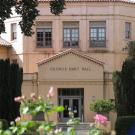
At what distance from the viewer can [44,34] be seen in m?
62.9

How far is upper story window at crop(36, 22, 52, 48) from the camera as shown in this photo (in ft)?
205

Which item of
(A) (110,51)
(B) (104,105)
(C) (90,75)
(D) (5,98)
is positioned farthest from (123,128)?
(A) (110,51)

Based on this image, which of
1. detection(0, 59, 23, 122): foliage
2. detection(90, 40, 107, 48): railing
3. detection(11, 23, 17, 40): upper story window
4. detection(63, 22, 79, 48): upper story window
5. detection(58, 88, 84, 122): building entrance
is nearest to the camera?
detection(0, 59, 23, 122): foliage

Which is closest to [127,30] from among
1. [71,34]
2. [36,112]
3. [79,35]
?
[79,35]

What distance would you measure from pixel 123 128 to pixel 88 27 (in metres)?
34.0

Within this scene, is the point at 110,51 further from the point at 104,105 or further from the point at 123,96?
the point at 123,96

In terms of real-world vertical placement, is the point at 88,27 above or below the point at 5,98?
above

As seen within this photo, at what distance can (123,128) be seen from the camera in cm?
2900

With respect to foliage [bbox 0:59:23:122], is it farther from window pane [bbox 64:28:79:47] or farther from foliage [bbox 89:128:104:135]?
window pane [bbox 64:28:79:47]

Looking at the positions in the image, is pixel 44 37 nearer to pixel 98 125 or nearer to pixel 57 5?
pixel 57 5

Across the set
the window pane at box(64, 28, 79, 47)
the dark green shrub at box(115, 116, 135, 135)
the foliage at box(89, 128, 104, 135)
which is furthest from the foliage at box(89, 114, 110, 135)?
the window pane at box(64, 28, 79, 47)

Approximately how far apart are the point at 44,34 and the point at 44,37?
320 mm

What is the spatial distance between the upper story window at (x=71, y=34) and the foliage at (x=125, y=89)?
2843cm

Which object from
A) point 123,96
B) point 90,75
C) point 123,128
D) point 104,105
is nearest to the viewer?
point 123,128
